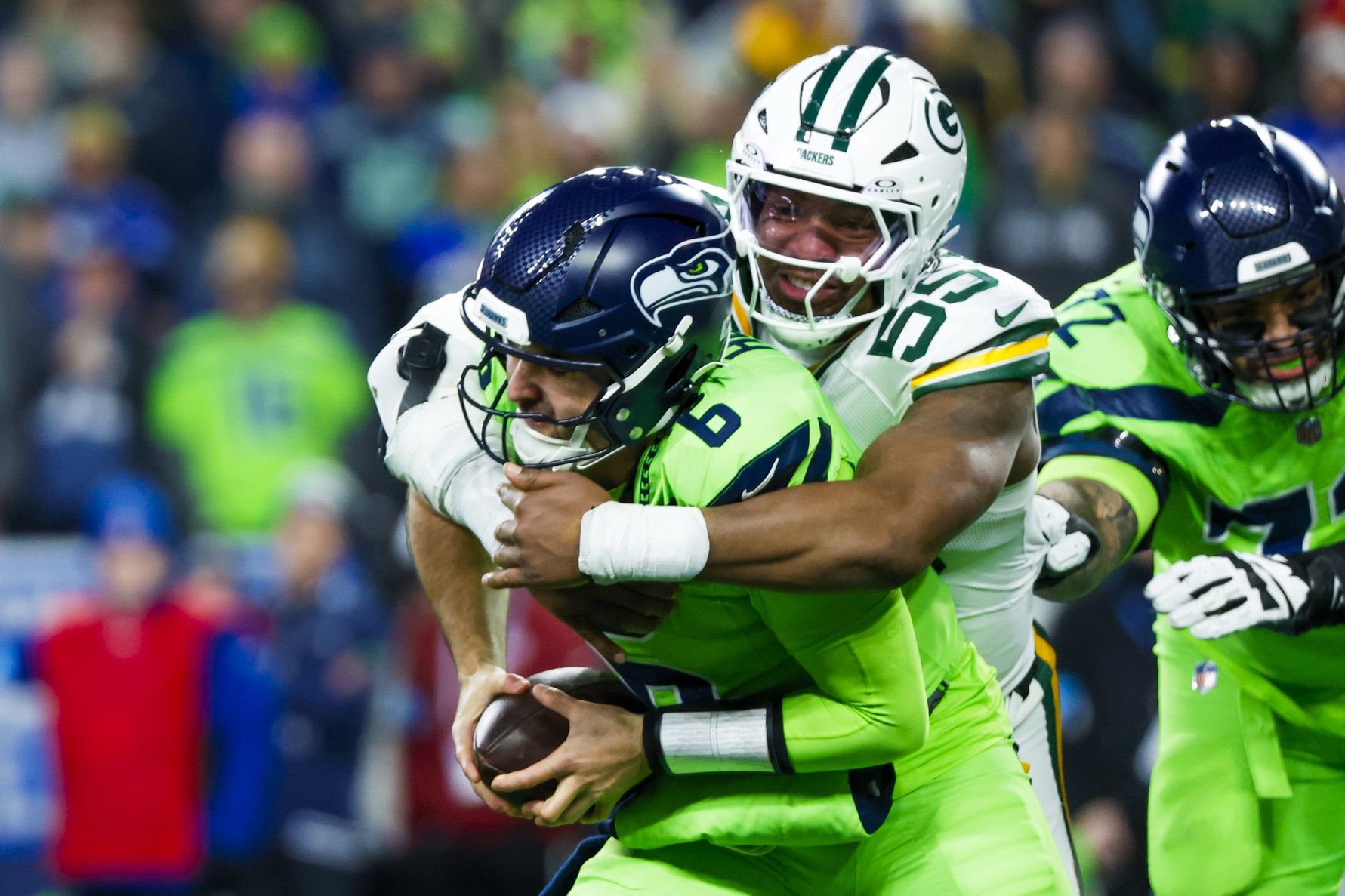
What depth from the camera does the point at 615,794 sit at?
3166 mm

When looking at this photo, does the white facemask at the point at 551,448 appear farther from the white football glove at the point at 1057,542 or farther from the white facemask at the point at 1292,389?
the white facemask at the point at 1292,389

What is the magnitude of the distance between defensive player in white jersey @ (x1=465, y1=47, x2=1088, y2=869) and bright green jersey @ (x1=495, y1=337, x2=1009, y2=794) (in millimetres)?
72

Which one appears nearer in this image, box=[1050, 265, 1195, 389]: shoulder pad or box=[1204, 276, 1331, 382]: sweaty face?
box=[1204, 276, 1331, 382]: sweaty face

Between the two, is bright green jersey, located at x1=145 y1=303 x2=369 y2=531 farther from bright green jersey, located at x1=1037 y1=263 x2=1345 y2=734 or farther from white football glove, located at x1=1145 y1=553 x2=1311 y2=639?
white football glove, located at x1=1145 y1=553 x2=1311 y2=639

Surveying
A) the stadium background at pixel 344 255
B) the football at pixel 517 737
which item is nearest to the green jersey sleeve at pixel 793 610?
the football at pixel 517 737

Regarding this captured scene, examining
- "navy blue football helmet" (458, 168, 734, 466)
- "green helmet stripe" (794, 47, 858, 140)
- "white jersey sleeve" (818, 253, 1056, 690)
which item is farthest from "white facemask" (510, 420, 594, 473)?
"green helmet stripe" (794, 47, 858, 140)

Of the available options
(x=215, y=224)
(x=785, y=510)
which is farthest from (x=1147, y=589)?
(x=215, y=224)

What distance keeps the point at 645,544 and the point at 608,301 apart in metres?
0.41

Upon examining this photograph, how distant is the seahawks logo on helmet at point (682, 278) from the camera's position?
2.98 m

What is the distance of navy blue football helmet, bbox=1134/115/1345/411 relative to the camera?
3.75m

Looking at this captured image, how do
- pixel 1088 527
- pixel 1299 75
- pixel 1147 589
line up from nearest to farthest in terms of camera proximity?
pixel 1147 589
pixel 1088 527
pixel 1299 75

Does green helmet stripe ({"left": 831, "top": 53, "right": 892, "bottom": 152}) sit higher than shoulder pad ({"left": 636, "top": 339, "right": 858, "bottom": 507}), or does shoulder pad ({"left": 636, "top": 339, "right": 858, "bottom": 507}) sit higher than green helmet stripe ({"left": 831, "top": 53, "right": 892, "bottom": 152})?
green helmet stripe ({"left": 831, "top": 53, "right": 892, "bottom": 152})

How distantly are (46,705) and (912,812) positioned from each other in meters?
4.90

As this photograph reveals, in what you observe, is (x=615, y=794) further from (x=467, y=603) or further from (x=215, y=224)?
(x=215, y=224)
